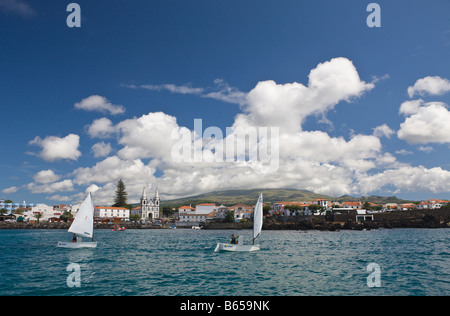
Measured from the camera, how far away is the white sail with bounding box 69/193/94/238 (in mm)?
42981

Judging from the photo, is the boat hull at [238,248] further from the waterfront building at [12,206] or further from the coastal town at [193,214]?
the waterfront building at [12,206]

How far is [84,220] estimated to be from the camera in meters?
43.9

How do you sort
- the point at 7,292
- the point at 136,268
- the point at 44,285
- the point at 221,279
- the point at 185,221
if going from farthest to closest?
the point at 185,221, the point at 136,268, the point at 221,279, the point at 44,285, the point at 7,292

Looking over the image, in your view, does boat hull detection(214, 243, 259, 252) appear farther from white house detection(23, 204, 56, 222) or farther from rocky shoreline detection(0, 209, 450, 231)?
white house detection(23, 204, 56, 222)

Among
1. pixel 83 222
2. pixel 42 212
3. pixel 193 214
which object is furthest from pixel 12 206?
pixel 83 222

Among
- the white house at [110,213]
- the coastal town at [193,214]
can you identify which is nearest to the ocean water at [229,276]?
the coastal town at [193,214]

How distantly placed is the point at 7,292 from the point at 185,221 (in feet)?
534

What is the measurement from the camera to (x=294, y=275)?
2406 cm

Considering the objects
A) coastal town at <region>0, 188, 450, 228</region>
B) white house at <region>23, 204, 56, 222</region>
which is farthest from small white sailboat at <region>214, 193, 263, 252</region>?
white house at <region>23, 204, 56, 222</region>

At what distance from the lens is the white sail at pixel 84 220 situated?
42981mm

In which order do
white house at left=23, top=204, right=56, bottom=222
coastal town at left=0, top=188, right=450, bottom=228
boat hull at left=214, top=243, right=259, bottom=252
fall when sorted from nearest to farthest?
boat hull at left=214, top=243, right=259, bottom=252, coastal town at left=0, top=188, right=450, bottom=228, white house at left=23, top=204, right=56, bottom=222
